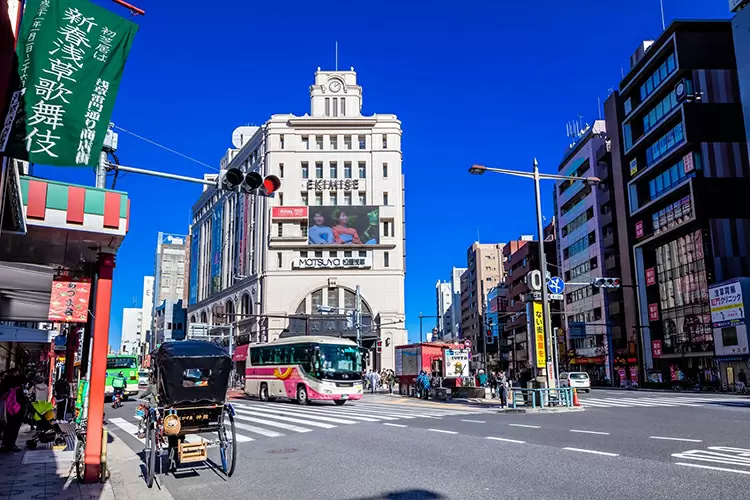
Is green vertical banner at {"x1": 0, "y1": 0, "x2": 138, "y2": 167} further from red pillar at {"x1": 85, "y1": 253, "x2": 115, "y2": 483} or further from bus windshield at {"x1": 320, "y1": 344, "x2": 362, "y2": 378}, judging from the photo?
bus windshield at {"x1": 320, "y1": 344, "x2": 362, "y2": 378}

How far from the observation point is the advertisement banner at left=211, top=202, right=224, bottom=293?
83812 millimetres

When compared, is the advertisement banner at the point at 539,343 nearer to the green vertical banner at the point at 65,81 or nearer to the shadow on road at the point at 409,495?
the shadow on road at the point at 409,495

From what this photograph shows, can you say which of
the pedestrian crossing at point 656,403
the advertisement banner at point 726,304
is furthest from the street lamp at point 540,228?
the advertisement banner at point 726,304

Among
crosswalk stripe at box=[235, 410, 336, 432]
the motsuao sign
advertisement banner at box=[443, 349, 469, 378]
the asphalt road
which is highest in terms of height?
the motsuao sign

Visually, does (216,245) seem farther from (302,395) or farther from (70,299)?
(70,299)

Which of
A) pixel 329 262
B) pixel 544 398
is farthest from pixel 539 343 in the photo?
pixel 329 262

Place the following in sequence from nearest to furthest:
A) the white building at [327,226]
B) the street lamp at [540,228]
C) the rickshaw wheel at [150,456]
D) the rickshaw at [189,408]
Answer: the rickshaw wheel at [150,456]
the rickshaw at [189,408]
the street lamp at [540,228]
the white building at [327,226]

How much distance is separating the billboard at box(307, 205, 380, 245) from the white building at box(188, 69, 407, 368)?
0.37ft

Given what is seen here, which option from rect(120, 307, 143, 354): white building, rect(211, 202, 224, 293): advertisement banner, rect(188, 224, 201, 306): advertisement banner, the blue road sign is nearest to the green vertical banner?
the blue road sign

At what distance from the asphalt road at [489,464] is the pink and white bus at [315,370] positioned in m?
12.9

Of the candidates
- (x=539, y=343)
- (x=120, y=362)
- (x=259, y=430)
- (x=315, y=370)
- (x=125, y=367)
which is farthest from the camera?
(x=125, y=367)

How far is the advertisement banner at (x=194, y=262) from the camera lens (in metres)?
96.6

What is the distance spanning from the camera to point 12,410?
42.9 ft

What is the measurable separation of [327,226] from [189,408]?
57379 mm
